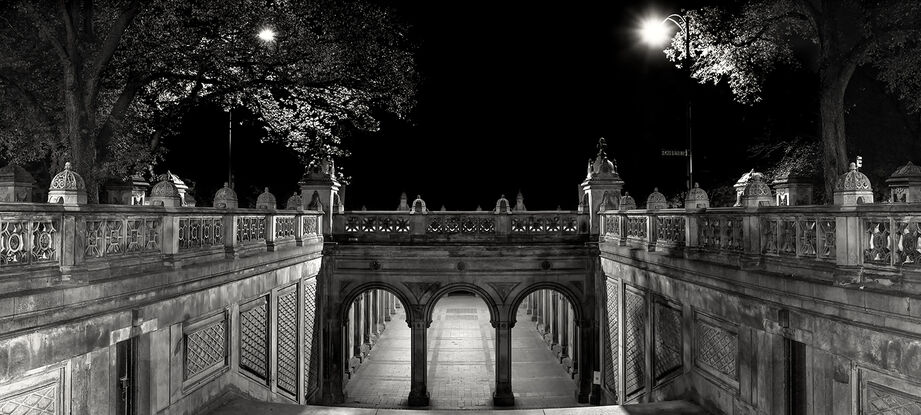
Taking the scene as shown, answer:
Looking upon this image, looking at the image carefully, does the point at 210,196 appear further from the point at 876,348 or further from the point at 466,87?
the point at 876,348

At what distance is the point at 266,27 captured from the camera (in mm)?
15289

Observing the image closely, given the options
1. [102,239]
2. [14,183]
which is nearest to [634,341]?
[102,239]

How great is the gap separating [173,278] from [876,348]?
28.1ft

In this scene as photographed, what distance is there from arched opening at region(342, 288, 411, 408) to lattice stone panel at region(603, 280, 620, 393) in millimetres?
6020

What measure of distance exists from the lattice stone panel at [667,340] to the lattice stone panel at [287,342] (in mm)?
8375

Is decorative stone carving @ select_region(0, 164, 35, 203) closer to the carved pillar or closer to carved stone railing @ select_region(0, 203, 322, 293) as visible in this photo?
carved stone railing @ select_region(0, 203, 322, 293)

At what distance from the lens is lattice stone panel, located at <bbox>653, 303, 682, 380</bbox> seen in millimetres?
10837

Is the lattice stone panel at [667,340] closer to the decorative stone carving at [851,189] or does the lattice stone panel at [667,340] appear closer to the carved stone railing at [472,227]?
the decorative stone carving at [851,189]

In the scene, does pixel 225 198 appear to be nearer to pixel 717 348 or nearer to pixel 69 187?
pixel 69 187

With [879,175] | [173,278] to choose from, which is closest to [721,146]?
[879,175]

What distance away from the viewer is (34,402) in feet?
19.6

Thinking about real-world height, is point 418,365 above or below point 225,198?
below

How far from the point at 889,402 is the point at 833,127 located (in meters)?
9.66

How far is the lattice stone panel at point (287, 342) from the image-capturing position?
539 inches
